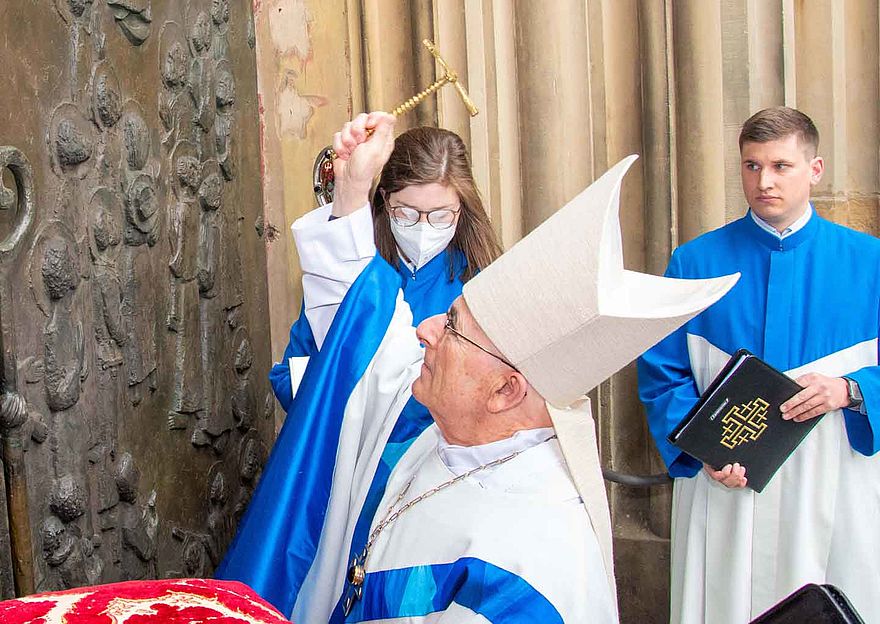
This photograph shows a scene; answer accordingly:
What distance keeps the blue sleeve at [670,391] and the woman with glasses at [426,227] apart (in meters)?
0.61

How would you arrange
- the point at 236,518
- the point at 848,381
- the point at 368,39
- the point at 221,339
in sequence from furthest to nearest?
the point at 368,39, the point at 236,518, the point at 221,339, the point at 848,381

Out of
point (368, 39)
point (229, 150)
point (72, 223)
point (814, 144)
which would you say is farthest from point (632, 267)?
point (72, 223)

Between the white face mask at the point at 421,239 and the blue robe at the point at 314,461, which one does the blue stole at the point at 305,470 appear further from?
the white face mask at the point at 421,239

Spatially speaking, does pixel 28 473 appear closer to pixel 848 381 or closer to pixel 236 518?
pixel 236 518

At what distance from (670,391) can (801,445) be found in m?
0.38

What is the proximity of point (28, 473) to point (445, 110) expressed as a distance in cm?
190

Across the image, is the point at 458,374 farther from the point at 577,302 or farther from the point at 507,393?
the point at 577,302

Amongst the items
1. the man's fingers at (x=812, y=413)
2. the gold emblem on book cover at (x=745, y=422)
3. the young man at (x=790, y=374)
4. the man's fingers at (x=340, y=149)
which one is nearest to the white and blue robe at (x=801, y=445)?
the young man at (x=790, y=374)

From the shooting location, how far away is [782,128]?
116 inches

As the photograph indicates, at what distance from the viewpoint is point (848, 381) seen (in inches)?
110

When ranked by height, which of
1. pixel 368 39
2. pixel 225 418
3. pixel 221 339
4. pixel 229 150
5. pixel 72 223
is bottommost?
pixel 225 418

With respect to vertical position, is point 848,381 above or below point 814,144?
below

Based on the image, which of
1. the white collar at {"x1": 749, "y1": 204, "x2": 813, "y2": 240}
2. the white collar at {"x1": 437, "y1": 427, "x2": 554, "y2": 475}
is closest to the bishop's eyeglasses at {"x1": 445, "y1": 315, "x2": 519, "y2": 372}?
the white collar at {"x1": 437, "y1": 427, "x2": 554, "y2": 475}

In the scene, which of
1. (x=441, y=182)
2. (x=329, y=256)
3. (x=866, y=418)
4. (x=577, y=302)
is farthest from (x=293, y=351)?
(x=866, y=418)
